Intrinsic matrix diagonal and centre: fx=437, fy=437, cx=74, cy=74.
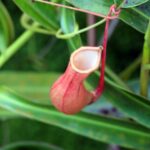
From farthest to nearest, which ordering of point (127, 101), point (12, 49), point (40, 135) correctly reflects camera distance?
point (40, 135), point (12, 49), point (127, 101)

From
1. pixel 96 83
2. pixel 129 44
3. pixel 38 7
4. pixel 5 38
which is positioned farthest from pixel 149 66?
pixel 129 44

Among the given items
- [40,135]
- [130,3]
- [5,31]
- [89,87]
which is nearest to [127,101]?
[89,87]

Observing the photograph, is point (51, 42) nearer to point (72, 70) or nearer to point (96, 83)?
point (96, 83)

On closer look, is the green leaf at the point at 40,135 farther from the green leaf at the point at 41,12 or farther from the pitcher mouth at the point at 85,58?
the pitcher mouth at the point at 85,58

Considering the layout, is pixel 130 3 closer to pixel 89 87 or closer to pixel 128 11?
pixel 128 11

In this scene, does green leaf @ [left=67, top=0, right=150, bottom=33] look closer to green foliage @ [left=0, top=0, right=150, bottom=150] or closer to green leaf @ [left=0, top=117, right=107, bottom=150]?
green foliage @ [left=0, top=0, right=150, bottom=150]

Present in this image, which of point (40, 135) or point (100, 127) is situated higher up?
point (100, 127)
